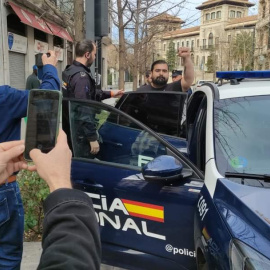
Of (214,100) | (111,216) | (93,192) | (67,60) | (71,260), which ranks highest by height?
(67,60)

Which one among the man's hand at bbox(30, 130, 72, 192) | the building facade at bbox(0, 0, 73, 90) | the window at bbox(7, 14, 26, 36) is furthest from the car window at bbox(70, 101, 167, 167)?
the window at bbox(7, 14, 26, 36)

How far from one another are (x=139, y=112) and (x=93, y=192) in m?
1.65

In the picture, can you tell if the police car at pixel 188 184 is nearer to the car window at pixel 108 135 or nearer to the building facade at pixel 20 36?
the car window at pixel 108 135

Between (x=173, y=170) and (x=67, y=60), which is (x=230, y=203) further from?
(x=67, y=60)

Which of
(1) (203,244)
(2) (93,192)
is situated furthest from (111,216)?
(1) (203,244)

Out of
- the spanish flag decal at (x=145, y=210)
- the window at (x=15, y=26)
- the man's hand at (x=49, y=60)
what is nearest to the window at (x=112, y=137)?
the spanish flag decal at (x=145, y=210)

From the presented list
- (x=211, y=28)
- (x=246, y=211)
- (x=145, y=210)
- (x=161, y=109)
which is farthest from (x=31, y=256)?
(x=211, y=28)

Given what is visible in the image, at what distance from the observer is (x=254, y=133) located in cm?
224

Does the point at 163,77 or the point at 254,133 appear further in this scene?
the point at 163,77

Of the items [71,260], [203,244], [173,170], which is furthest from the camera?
[173,170]

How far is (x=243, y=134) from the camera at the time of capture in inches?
88.2

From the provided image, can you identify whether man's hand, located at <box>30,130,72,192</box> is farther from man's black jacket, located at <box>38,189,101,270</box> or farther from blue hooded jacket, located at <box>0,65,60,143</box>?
blue hooded jacket, located at <box>0,65,60,143</box>

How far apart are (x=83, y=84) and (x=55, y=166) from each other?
2.70m

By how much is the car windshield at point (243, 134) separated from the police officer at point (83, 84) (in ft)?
3.57
